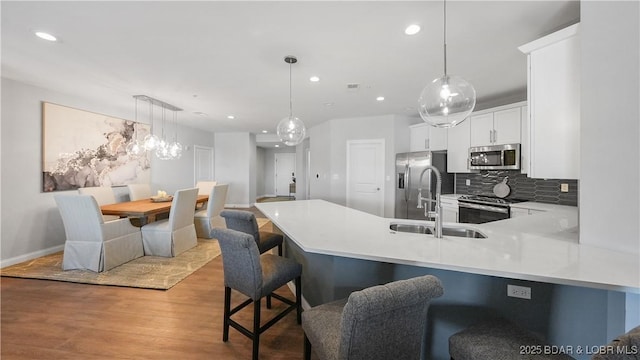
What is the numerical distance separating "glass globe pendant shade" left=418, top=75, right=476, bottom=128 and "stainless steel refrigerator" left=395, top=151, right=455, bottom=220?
2.76 metres

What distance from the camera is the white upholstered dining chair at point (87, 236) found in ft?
9.90

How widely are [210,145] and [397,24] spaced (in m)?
7.17

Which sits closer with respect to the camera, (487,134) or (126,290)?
(126,290)

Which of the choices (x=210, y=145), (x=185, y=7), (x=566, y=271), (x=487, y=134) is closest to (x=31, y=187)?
(x=185, y=7)

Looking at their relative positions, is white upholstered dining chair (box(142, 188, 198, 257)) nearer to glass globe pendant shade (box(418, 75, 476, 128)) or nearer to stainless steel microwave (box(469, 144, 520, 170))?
glass globe pendant shade (box(418, 75, 476, 128))

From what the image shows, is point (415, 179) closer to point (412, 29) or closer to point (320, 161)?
point (320, 161)

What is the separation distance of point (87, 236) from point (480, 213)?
514 cm

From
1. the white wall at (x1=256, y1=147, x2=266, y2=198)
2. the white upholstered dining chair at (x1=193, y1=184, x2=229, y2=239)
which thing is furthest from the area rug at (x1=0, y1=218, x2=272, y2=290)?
the white wall at (x1=256, y1=147, x2=266, y2=198)

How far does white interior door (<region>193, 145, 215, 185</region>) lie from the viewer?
7344 mm

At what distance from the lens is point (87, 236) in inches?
123

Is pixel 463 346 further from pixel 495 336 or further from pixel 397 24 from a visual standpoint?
pixel 397 24

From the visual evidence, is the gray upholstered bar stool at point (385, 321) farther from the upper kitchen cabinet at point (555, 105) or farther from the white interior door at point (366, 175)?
the white interior door at point (366, 175)

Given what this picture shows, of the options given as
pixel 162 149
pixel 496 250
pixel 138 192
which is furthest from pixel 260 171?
pixel 496 250

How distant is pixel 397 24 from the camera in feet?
6.80
